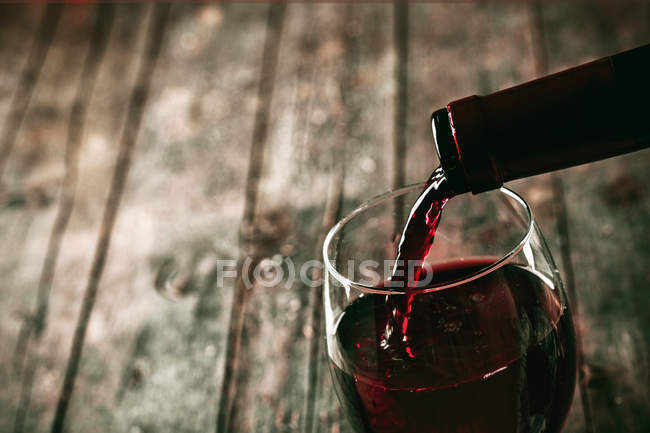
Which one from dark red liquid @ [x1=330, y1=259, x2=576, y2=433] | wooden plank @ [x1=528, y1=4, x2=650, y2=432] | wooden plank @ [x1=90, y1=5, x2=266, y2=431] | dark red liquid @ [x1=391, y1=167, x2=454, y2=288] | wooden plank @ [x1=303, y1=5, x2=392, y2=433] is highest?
dark red liquid @ [x1=391, y1=167, x2=454, y2=288]

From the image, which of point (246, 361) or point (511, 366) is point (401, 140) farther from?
point (511, 366)

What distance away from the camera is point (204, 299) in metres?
0.85

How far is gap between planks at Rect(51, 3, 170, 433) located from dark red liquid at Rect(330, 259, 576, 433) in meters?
0.40

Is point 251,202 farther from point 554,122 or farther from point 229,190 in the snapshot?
point 554,122

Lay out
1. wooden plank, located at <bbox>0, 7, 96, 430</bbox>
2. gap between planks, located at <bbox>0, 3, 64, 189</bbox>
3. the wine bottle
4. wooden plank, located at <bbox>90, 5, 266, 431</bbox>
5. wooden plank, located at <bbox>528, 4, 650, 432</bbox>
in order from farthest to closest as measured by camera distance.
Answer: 1. gap between planks, located at <bbox>0, 3, 64, 189</bbox>
2. wooden plank, located at <bbox>0, 7, 96, 430</bbox>
3. wooden plank, located at <bbox>90, 5, 266, 431</bbox>
4. wooden plank, located at <bbox>528, 4, 650, 432</bbox>
5. the wine bottle

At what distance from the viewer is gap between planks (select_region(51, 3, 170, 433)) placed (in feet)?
2.60

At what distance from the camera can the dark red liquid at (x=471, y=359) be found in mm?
471

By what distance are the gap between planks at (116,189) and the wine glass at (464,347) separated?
370 mm

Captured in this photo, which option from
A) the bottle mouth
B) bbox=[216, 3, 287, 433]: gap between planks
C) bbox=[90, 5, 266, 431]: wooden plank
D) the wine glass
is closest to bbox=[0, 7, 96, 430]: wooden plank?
bbox=[90, 5, 266, 431]: wooden plank

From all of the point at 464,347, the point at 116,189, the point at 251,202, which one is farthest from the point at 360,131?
the point at 464,347

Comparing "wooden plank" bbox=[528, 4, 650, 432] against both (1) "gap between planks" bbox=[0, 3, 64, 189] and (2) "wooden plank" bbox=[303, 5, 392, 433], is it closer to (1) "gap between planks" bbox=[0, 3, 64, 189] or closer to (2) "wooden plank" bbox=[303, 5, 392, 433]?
(2) "wooden plank" bbox=[303, 5, 392, 433]

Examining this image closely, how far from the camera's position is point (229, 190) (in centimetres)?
101

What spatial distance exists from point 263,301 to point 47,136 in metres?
0.58

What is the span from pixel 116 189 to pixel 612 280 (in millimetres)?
678
